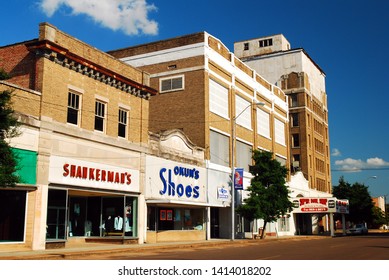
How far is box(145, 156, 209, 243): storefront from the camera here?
31125 millimetres

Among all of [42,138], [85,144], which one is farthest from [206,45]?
[42,138]

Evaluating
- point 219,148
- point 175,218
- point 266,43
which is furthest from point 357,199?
point 175,218

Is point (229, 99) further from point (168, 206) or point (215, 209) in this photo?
point (168, 206)

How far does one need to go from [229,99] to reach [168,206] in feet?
46.3

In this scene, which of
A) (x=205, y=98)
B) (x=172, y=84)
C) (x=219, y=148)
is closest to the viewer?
(x=205, y=98)

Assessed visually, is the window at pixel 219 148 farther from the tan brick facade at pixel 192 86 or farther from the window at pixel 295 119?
the window at pixel 295 119

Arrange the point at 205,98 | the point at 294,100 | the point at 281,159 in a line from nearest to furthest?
1. the point at 205,98
2. the point at 281,159
3. the point at 294,100

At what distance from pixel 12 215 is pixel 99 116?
26.5 feet

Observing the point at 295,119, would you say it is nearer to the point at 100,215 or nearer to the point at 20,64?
the point at 100,215

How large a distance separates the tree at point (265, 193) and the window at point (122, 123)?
14.6 meters

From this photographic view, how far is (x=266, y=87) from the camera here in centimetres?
5381

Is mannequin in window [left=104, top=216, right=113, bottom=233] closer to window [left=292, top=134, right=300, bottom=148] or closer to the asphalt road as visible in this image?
the asphalt road

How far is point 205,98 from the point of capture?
39.1 meters

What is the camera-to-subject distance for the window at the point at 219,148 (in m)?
40.3
